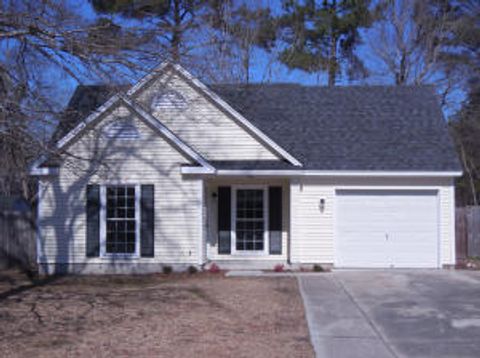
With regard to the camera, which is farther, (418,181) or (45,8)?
(418,181)

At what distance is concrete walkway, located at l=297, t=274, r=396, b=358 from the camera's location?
8.52m

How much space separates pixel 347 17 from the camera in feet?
103

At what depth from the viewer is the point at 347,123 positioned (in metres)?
19.4

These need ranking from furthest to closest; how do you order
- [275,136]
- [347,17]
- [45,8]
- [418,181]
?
[347,17] → [275,136] → [418,181] → [45,8]

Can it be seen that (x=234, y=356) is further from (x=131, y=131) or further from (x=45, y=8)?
(x=131, y=131)

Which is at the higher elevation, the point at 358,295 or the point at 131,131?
the point at 131,131

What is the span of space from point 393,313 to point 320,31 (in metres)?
22.4

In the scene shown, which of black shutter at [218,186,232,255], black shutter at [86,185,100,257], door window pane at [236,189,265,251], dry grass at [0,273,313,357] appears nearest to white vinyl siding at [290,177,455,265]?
door window pane at [236,189,265,251]

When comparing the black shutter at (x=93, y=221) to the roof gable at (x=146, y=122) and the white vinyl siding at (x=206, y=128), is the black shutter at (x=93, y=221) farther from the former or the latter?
the white vinyl siding at (x=206, y=128)

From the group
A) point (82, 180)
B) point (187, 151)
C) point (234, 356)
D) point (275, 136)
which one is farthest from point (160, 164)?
point (234, 356)

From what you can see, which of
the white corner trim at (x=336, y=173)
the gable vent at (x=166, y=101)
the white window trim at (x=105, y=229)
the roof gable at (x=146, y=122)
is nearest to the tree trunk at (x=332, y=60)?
the gable vent at (x=166, y=101)

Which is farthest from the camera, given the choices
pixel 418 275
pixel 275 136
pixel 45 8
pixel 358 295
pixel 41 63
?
pixel 275 136

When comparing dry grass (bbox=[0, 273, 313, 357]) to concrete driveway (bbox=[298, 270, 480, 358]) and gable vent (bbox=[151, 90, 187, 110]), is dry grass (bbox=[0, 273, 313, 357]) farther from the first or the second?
gable vent (bbox=[151, 90, 187, 110])

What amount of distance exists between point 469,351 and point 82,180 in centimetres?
1149
